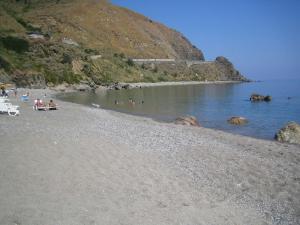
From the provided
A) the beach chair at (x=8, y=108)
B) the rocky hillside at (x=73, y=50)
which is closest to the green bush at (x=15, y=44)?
the rocky hillside at (x=73, y=50)

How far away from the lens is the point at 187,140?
1819cm

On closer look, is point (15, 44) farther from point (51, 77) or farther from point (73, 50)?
point (73, 50)

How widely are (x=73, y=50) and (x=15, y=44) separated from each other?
19273 mm

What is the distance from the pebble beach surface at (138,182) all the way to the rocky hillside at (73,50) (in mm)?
59586

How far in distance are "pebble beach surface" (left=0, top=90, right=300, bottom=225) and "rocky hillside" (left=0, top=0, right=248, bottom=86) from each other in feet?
195

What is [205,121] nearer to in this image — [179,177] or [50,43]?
[179,177]

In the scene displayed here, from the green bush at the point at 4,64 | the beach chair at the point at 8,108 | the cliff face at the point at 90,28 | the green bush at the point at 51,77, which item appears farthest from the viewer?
the cliff face at the point at 90,28

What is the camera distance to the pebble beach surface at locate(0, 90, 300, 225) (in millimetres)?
8172

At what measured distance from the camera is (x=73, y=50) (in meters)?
106

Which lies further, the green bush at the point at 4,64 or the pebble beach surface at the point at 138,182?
the green bush at the point at 4,64

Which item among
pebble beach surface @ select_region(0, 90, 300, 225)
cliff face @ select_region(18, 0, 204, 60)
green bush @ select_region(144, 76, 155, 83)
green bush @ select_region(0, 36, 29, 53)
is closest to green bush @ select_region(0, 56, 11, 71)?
green bush @ select_region(0, 36, 29, 53)

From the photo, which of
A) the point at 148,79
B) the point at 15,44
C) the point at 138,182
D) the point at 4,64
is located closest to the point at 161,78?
the point at 148,79

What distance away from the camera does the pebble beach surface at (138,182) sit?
817 cm

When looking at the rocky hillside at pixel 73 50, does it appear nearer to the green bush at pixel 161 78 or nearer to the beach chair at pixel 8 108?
the green bush at pixel 161 78
